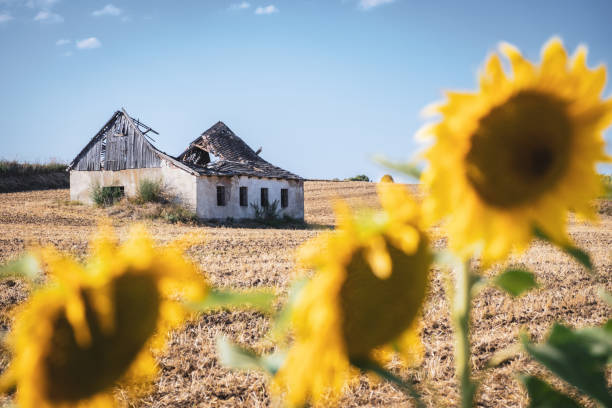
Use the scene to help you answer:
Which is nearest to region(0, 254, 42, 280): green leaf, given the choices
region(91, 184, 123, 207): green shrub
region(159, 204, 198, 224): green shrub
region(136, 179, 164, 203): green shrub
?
region(159, 204, 198, 224): green shrub

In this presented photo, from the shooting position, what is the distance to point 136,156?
20188mm

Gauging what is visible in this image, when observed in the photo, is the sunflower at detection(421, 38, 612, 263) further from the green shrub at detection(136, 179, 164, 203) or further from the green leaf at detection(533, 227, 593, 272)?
the green shrub at detection(136, 179, 164, 203)

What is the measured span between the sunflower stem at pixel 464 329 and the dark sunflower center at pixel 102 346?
0.26 metres

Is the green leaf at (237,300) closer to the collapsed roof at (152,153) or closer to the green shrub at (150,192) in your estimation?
the collapsed roof at (152,153)

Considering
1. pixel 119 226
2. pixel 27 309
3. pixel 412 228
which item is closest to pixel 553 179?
pixel 412 228

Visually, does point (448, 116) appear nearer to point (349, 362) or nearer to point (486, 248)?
point (486, 248)

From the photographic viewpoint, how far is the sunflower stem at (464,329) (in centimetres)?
37

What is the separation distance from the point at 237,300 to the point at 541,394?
1.21ft

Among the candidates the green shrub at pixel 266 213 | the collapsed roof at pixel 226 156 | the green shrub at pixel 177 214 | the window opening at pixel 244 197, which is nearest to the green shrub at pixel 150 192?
the green shrub at pixel 177 214

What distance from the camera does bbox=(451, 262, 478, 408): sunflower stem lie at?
366 mm

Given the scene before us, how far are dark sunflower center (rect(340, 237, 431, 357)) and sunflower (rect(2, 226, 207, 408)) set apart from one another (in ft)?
0.38

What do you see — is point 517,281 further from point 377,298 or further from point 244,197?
point 244,197

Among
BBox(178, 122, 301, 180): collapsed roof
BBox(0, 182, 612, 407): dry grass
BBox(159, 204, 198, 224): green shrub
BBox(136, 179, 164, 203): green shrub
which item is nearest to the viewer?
BBox(0, 182, 612, 407): dry grass

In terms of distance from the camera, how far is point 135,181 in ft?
66.1
